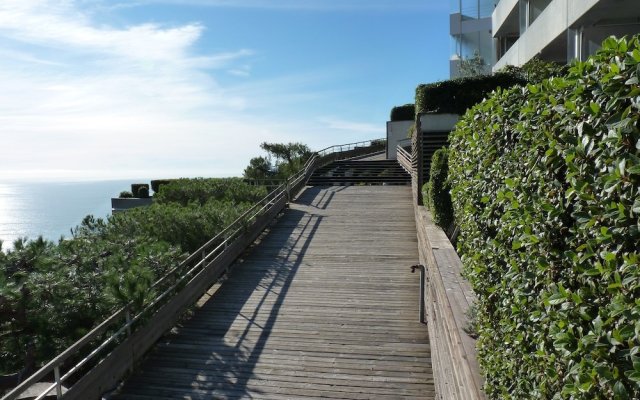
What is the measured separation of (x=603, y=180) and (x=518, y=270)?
4.03ft

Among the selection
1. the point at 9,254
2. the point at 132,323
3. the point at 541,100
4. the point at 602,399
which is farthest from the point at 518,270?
the point at 9,254

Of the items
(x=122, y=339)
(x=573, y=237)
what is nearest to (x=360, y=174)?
(x=122, y=339)

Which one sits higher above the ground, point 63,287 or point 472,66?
point 472,66

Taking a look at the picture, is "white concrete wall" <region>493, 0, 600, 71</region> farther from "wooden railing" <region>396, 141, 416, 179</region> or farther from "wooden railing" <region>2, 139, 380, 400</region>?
"wooden railing" <region>2, 139, 380, 400</region>

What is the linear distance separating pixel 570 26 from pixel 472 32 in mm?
21050

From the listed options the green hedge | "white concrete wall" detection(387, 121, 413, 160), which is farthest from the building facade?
the green hedge

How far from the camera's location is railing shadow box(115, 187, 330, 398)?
7.02 metres

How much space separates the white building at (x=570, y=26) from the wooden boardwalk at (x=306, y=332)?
668 centimetres

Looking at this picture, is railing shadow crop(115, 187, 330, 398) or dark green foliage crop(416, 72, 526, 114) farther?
dark green foliage crop(416, 72, 526, 114)

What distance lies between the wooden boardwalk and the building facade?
23083 mm

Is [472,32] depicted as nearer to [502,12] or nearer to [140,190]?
[502,12]

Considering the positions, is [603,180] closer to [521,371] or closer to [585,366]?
[585,366]

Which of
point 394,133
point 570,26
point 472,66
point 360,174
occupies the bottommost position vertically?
point 360,174

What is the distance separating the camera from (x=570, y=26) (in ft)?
44.4
